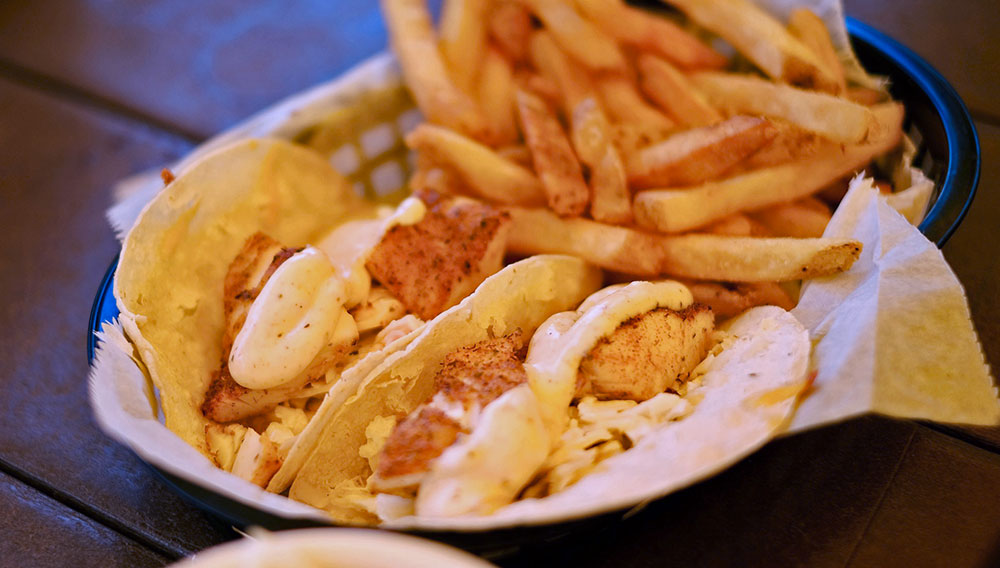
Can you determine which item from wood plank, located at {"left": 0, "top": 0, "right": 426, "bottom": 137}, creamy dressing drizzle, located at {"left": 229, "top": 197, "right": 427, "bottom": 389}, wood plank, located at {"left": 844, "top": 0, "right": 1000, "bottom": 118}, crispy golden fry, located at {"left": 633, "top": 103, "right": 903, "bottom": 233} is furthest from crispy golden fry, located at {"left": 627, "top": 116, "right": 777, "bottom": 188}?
wood plank, located at {"left": 0, "top": 0, "right": 426, "bottom": 137}

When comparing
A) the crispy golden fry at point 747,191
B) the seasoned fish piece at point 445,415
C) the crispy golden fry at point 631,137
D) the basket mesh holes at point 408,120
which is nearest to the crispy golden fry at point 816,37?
the crispy golden fry at point 747,191

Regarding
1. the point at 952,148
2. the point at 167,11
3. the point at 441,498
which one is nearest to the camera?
the point at 441,498

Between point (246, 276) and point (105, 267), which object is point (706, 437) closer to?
point (246, 276)

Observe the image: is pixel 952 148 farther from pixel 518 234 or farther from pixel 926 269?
pixel 518 234

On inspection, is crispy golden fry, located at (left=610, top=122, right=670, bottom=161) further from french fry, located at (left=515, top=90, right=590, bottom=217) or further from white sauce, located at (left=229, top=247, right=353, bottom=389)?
white sauce, located at (left=229, top=247, right=353, bottom=389)

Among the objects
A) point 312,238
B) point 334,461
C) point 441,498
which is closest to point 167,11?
point 312,238

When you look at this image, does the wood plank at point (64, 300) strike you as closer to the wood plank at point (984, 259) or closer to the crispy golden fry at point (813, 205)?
the crispy golden fry at point (813, 205)
